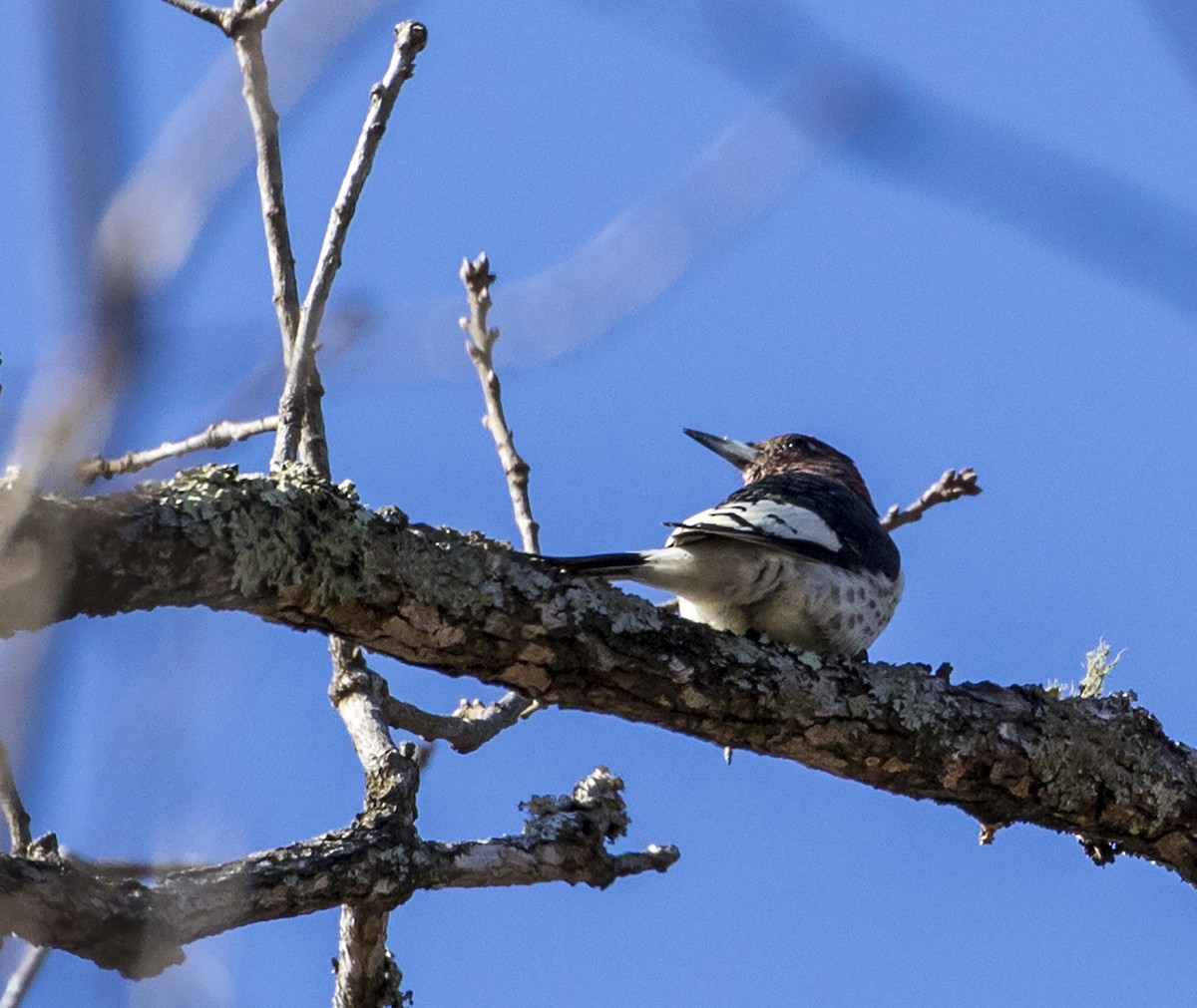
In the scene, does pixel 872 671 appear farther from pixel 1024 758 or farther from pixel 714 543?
pixel 714 543

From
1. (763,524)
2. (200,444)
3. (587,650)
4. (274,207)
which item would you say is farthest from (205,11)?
(763,524)

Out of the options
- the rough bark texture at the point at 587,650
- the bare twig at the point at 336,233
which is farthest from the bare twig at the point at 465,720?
the bare twig at the point at 336,233

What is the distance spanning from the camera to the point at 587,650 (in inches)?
123

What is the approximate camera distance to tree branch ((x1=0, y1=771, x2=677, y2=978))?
2.35 m

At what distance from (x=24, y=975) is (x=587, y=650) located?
4.09 ft

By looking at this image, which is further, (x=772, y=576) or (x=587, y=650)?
(x=772, y=576)

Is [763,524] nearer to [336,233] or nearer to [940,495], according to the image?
[940,495]

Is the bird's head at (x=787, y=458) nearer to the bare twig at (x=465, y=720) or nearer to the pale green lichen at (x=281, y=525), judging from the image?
the bare twig at (x=465, y=720)

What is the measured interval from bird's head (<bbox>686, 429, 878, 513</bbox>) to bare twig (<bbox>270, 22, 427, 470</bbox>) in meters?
3.10

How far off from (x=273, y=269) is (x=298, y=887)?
1521 mm

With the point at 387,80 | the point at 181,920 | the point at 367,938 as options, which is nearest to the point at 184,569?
the point at 181,920

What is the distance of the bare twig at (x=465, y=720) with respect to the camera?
3549mm

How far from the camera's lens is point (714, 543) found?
14.2ft

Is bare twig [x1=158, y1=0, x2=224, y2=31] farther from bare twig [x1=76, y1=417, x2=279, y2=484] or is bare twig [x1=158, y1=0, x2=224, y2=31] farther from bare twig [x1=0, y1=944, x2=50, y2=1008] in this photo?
bare twig [x1=0, y1=944, x2=50, y2=1008]
